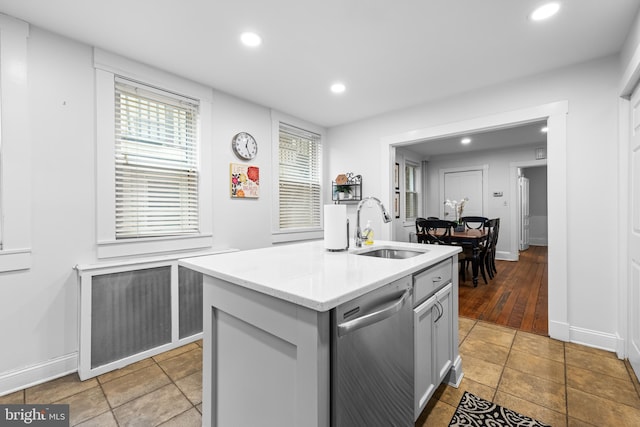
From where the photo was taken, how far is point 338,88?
308 cm

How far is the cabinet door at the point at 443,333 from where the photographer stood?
1677 mm

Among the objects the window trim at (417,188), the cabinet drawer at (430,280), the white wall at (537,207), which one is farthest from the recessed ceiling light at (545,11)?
the white wall at (537,207)

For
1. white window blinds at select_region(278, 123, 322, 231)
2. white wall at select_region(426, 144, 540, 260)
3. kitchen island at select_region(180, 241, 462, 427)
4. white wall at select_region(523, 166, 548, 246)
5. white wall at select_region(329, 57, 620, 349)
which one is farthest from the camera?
white wall at select_region(523, 166, 548, 246)

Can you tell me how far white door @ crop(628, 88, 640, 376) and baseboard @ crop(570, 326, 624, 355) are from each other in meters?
0.23

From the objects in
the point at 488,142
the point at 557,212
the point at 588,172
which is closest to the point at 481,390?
the point at 557,212

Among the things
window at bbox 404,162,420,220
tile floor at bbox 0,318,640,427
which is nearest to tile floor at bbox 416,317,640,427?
tile floor at bbox 0,318,640,427

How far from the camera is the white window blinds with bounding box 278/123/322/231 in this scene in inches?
154

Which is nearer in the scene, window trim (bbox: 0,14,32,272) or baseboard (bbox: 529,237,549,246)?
window trim (bbox: 0,14,32,272)

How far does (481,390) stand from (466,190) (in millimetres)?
5746

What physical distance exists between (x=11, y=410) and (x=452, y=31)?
388 centimetres

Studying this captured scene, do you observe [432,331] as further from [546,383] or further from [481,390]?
[546,383]

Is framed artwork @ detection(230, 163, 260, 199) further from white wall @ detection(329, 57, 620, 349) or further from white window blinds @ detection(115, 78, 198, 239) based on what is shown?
white wall @ detection(329, 57, 620, 349)

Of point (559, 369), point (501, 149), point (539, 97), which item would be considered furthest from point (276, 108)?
point (501, 149)

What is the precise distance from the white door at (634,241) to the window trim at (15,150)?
4287mm
